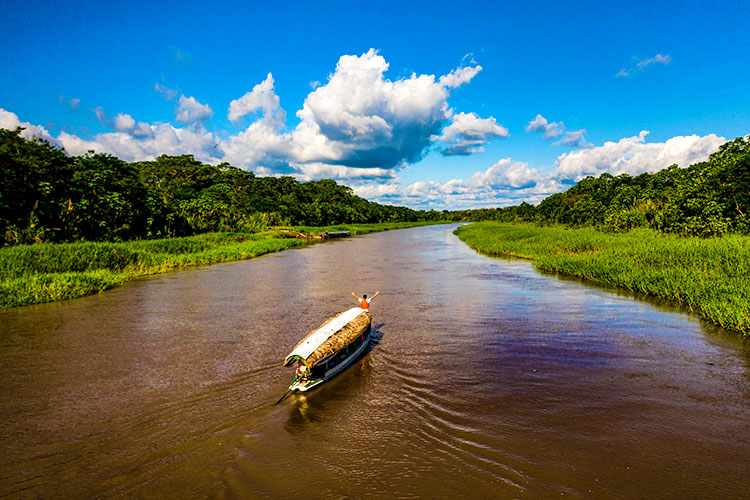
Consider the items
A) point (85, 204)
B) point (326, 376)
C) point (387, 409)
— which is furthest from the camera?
point (85, 204)

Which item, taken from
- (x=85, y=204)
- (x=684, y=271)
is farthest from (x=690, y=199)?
(x=85, y=204)

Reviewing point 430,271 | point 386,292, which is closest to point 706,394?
point 386,292

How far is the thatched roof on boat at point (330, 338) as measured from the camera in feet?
32.5

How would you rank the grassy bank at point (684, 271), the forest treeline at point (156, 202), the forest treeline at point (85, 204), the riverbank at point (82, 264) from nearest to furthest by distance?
the grassy bank at point (684, 271), the riverbank at point (82, 264), the forest treeline at point (85, 204), the forest treeline at point (156, 202)

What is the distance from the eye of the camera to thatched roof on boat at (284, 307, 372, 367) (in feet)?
32.5

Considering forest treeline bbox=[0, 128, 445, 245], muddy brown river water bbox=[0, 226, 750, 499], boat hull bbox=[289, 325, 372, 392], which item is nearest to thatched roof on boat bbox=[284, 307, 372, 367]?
boat hull bbox=[289, 325, 372, 392]

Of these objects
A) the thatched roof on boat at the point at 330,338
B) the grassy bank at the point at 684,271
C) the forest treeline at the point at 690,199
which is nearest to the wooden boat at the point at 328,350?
the thatched roof on boat at the point at 330,338

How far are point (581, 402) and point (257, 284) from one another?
71.5ft

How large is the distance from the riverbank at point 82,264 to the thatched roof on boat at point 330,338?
18.3m

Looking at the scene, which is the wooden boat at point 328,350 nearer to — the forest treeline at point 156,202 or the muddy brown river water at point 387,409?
the muddy brown river water at point 387,409

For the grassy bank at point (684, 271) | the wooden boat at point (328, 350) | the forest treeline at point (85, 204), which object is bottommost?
the wooden boat at point (328, 350)

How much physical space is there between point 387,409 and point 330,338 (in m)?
2.83

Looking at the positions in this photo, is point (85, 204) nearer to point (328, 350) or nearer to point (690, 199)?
point (328, 350)

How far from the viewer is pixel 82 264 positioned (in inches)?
1018
